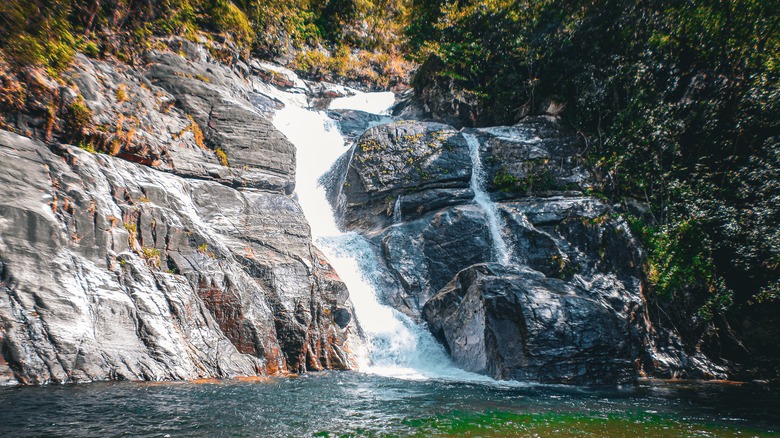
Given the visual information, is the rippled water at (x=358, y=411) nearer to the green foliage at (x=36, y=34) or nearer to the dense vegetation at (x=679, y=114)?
the dense vegetation at (x=679, y=114)

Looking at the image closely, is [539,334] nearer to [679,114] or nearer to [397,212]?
[397,212]

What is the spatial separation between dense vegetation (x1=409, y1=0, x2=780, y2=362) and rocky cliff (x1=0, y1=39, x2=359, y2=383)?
12895mm

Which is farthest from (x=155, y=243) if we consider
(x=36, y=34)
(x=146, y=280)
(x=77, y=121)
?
(x=36, y=34)

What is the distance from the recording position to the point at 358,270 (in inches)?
544

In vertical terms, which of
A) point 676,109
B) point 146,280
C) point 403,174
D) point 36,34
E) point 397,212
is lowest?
point 146,280

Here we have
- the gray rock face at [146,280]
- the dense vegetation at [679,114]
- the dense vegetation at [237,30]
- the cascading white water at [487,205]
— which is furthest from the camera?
the cascading white water at [487,205]

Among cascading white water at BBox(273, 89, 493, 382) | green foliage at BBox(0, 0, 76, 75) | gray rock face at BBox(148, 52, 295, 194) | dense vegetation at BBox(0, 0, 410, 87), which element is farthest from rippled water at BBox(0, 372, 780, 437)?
dense vegetation at BBox(0, 0, 410, 87)

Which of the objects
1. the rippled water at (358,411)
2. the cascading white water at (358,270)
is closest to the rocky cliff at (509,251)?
the cascading white water at (358,270)

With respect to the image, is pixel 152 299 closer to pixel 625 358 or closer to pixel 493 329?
pixel 493 329

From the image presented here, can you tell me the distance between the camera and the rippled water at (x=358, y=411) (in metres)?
4.70

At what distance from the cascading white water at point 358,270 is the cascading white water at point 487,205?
15.7 feet

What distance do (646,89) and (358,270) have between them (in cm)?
1441

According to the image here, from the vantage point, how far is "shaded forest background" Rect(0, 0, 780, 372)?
11609mm

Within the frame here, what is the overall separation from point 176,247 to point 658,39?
19.3 metres
